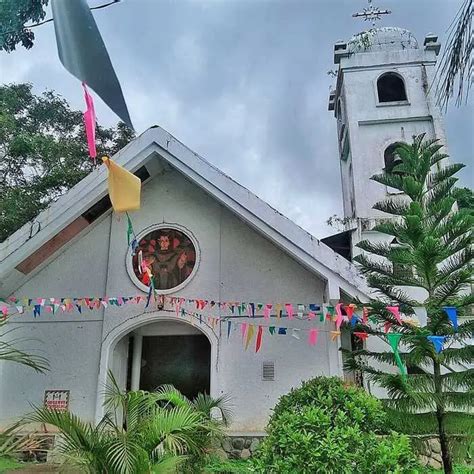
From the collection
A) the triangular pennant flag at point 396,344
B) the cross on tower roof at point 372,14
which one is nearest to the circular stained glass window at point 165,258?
the triangular pennant flag at point 396,344

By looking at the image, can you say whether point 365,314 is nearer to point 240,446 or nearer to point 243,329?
point 243,329

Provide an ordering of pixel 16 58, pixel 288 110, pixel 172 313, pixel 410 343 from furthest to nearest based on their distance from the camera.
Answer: pixel 288 110 → pixel 172 313 → pixel 16 58 → pixel 410 343

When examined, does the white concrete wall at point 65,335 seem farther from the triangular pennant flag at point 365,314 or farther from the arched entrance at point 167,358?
the triangular pennant flag at point 365,314

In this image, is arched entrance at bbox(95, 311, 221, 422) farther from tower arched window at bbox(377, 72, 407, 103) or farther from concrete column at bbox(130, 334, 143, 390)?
tower arched window at bbox(377, 72, 407, 103)

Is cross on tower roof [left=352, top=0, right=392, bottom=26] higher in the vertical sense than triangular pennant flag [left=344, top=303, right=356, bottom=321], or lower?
higher

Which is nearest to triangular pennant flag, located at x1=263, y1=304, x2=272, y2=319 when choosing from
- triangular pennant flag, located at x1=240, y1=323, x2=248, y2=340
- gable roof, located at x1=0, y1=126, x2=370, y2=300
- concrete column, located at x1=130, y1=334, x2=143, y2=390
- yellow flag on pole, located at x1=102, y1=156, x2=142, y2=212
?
triangular pennant flag, located at x1=240, y1=323, x2=248, y2=340

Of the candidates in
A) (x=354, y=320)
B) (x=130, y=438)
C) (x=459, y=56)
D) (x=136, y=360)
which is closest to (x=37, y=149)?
(x=136, y=360)

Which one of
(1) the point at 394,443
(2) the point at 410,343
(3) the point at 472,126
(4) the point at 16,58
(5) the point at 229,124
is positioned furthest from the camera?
(5) the point at 229,124

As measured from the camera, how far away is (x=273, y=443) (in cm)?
444

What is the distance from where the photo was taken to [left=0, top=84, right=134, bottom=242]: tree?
51.9 ft

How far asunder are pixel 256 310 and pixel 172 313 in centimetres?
165

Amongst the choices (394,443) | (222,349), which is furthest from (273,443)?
(222,349)

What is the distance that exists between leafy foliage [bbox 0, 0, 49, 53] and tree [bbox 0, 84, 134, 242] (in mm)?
6432

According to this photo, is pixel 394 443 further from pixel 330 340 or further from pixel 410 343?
pixel 330 340
